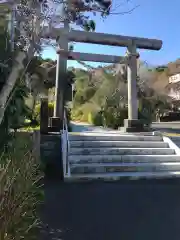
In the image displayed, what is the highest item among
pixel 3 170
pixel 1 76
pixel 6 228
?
pixel 1 76

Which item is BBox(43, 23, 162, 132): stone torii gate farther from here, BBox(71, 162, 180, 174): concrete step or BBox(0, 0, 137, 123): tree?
BBox(0, 0, 137, 123): tree

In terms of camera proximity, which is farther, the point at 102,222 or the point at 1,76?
the point at 1,76

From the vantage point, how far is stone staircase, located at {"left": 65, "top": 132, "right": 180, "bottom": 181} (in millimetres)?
7469

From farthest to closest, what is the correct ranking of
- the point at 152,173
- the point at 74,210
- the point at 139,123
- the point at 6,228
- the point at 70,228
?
the point at 139,123 → the point at 152,173 → the point at 74,210 → the point at 70,228 → the point at 6,228

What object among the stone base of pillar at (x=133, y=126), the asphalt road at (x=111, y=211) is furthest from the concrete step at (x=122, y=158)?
the stone base of pillar at (x=133, y=126)

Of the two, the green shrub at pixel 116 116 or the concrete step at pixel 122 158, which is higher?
the green shrub at pixel 116 116

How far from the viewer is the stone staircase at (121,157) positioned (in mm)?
7469

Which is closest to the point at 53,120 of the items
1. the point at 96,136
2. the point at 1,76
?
the point at 96,136

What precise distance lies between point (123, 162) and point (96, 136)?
149 centimetres

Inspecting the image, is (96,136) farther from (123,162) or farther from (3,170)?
(3,170)

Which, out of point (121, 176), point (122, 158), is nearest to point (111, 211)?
point (121, 176)

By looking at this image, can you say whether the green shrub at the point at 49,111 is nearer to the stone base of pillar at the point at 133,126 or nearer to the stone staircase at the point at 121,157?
the stone base of pillar at the point at 133,126

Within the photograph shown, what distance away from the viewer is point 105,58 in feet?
37.2

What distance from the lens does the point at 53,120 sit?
10219mm
